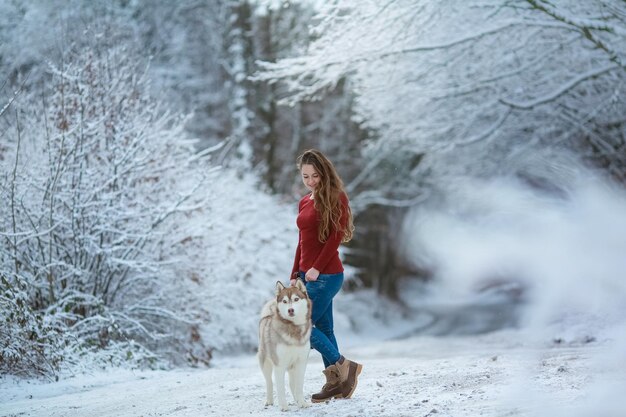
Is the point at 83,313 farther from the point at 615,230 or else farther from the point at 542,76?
the point at 542,76

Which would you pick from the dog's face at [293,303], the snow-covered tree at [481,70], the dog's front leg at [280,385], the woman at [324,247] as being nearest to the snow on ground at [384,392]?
the dog's front leg at [280,385]

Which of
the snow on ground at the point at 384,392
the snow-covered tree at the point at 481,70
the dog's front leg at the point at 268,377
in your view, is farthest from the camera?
the snow-covered tree at the point at 481,70

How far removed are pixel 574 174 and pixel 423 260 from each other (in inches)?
848

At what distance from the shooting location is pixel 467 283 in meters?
37.1

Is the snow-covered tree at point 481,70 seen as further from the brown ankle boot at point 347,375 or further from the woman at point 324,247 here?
the brown ankle boot at point 347,375

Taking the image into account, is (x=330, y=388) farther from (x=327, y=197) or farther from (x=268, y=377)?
(x=327, y=197)

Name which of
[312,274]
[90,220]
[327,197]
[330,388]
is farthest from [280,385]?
[90,220]

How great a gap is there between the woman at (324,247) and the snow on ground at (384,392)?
234mm

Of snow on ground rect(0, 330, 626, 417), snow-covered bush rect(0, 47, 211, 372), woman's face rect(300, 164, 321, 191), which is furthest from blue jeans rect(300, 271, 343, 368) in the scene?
snow-covered bush rect(0, 47, 211, 372)

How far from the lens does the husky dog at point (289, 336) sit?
5.59 m

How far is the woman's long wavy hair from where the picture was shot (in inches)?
234

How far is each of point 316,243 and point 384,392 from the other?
58.2 inches

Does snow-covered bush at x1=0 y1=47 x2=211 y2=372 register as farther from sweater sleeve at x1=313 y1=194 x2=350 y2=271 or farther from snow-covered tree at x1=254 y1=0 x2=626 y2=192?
sweater sleeve at x1=313 y1=194 x2=350 y2=271

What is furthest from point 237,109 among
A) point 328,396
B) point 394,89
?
point 328,396
